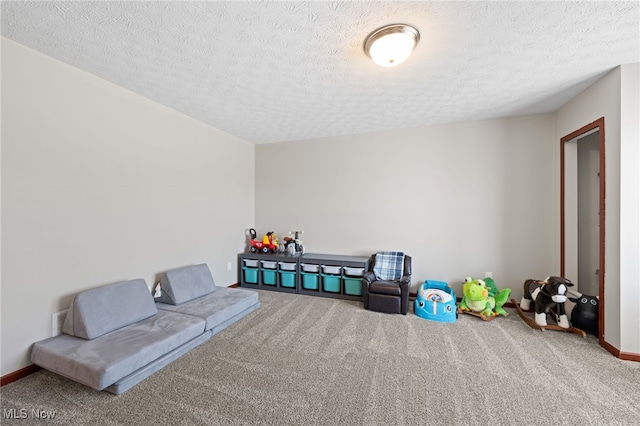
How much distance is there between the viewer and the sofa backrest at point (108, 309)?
202 cm

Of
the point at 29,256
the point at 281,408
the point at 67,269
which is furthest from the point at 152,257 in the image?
the point at 281,408

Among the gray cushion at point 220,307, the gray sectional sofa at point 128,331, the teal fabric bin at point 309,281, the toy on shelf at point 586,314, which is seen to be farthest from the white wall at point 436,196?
the gray sectional sofa at point 128,331

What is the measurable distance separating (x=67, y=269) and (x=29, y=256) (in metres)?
0.28

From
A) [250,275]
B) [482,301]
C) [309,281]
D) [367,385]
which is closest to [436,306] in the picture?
[482,301]

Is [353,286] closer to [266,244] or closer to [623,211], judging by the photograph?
[266,244]

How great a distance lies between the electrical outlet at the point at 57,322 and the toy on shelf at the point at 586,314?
4.90 m

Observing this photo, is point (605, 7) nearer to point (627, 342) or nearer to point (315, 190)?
point (627, 342)

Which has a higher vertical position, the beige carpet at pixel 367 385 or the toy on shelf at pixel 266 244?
the toy on shelf at pixel 266 244

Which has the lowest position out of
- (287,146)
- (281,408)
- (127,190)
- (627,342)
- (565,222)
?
(281,408)

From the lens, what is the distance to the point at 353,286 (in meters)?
3.64

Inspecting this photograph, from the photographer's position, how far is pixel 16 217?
73.7 inches

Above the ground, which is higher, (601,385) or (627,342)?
(627,342)

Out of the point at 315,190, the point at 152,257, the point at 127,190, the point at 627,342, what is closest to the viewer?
the point at 627,342
